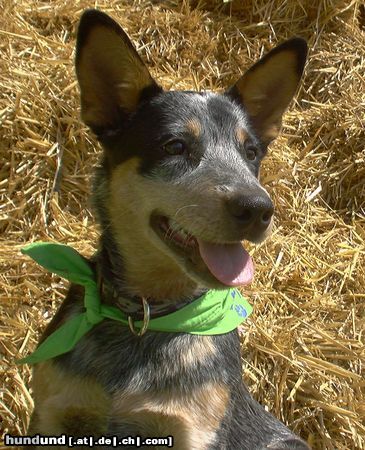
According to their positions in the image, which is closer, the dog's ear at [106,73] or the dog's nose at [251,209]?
the dog's nose at [251,209]

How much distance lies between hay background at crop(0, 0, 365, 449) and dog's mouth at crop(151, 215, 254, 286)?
1.42m

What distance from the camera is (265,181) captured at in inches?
189

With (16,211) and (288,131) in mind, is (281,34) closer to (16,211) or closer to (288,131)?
(288,131)

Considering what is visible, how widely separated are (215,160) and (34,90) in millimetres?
2256

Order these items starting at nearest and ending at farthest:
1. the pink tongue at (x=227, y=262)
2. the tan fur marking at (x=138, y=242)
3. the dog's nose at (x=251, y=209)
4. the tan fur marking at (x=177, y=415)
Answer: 1. the dog's nose at (x=251, y=209)
2. the pink tongue at (x=227, y=262)
3. the tan fur marking at (x=177, y=415)
4. the tan fur marking at (x=138, y=242)

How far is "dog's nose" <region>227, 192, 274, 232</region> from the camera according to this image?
92.4 inches

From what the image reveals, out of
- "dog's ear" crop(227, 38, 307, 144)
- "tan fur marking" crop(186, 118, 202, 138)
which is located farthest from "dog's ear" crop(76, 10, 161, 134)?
"dog's ear" crop(227, 38, 307, 144)

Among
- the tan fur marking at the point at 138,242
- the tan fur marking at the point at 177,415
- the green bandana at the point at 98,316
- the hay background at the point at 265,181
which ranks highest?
the tan fur marking at the point at 138,242

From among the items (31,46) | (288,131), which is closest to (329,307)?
(288,131)

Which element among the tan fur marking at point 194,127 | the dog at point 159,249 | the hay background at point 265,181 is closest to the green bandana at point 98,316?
the dog at point 159,249

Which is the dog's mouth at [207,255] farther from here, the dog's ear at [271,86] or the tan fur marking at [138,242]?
Result: the dog's ear at [271,86]

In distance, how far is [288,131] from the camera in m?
5.23

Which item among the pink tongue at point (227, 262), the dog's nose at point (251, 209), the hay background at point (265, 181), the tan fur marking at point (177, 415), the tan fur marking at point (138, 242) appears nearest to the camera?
the dog's nose at point (251, 209)

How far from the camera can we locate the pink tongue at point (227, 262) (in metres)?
2.46
